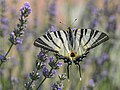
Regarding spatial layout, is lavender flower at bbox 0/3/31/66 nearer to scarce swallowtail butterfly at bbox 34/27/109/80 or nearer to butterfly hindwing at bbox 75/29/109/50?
scarce swallowtail butterfly at bbox 34/27/109/80

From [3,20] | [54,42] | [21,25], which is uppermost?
[3,20]

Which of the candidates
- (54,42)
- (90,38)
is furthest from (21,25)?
(90,38)

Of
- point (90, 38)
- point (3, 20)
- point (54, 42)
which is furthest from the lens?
point (3, 20)

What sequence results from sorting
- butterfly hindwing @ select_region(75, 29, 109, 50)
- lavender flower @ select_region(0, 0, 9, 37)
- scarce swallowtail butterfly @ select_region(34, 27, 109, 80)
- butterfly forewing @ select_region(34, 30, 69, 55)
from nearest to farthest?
butterfly forewing @ select_region(34, 30, 69, 55) → scarce swallowtail butterfly @ select_region(34, 27, 109, 80) → butterfly hindwing @ select_region(75, 29, 109, 50) → lavender flower @ select_region(0, 0, 9, 37)

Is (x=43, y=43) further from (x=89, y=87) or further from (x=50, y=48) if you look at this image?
(x=89, y=87)

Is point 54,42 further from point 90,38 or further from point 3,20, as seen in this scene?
point 3,20

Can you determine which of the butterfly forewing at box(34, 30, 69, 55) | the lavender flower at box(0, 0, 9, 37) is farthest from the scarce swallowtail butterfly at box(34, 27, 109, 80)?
the lavender flower at box(0, 0, 9, 37)

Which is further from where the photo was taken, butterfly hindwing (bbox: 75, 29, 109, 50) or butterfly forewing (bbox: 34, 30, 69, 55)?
butterfly hindwing (bbox: 75, 29, 109, 50)

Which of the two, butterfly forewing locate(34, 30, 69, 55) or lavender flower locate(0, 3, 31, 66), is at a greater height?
A: lavender flower locate(0, 3, 31, 66)
